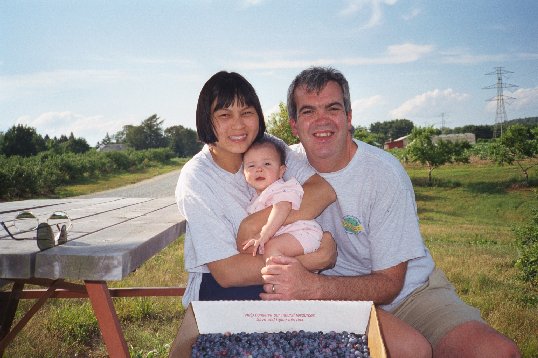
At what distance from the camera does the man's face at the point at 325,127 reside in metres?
2.77

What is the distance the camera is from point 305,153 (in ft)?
10.2

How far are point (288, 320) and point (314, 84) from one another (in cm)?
177

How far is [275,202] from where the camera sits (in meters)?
2.51

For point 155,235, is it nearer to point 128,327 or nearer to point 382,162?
point 382,162

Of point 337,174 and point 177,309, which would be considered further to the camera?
point 177,309

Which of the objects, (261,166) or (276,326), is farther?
(261,166)

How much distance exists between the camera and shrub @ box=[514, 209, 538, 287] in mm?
6812

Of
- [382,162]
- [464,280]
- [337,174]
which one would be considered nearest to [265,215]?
[337,174]

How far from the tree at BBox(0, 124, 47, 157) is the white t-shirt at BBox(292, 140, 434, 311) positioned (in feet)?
158

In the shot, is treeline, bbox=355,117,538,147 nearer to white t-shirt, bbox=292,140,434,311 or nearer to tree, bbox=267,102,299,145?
tree, bbox=267,102,299,145

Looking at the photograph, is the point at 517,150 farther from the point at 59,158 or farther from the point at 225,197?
the point at 225,197

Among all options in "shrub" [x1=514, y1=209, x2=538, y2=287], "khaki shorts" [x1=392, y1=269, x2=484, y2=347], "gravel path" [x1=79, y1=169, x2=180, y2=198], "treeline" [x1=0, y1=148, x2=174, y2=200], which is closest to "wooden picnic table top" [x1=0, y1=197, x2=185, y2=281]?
"khaki shorts" [x1=392, y1=269, x2=484, y2=347]

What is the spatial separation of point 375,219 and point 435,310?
24.4 inches

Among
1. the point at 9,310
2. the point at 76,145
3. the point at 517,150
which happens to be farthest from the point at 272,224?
the point at 76,145
